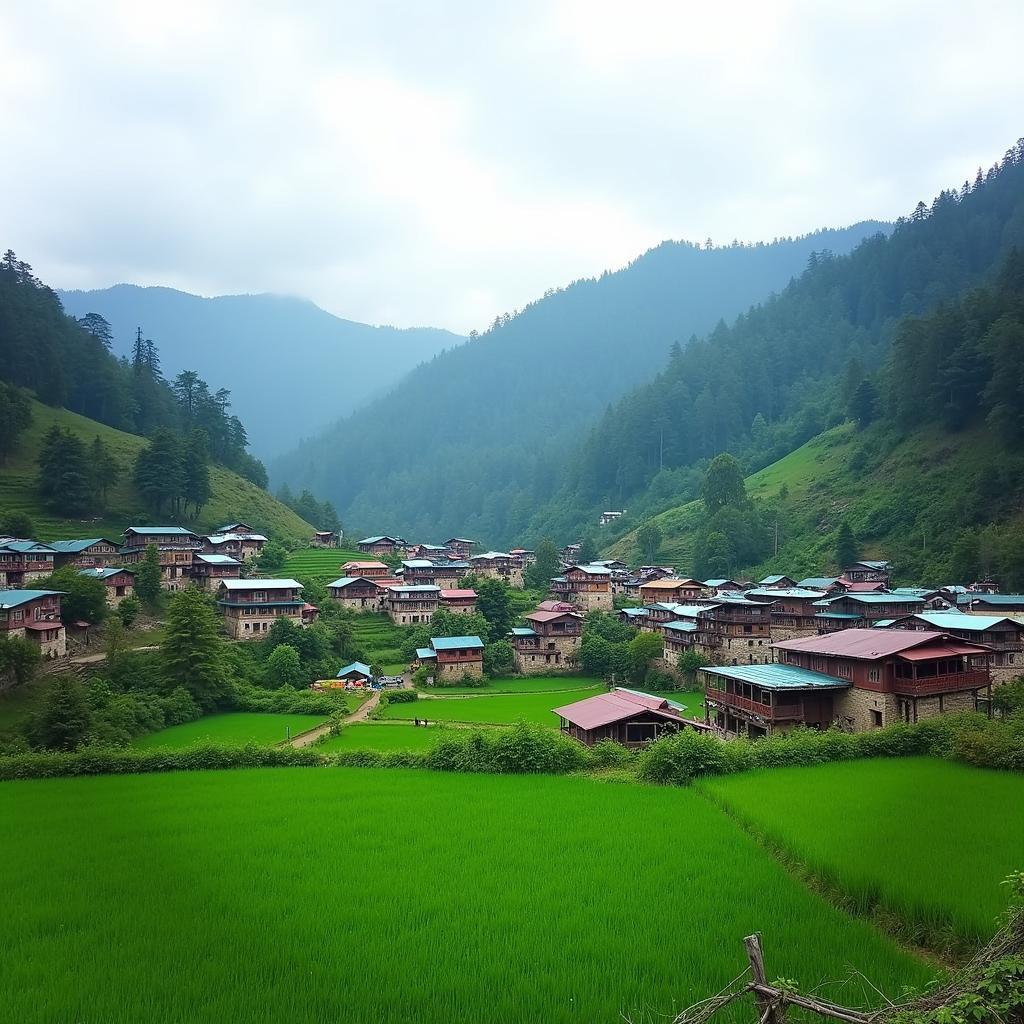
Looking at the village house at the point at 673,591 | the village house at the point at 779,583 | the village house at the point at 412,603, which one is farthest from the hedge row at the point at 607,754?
the village house at the point at 673,591

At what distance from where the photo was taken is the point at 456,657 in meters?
53.8

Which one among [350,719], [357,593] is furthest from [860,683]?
[357,593]

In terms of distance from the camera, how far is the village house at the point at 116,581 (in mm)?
50013

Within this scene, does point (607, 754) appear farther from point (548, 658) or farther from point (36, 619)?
point (548, 658)

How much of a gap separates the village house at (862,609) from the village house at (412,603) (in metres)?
33.6

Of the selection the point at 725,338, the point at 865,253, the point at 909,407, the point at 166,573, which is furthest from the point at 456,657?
the point at 865,253

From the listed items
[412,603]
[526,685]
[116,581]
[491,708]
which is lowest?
[526,685]

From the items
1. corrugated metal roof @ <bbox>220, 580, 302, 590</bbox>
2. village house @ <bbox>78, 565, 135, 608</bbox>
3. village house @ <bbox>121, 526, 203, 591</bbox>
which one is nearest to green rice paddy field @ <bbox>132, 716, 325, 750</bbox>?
corrugated metal roof @ <bbox>220, 580, 302, 590</bbox>

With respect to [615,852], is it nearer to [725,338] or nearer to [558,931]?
[558,931]

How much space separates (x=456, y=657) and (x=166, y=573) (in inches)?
1069

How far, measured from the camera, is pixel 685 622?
5541cm

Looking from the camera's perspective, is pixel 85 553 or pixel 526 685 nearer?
pixel 526 685

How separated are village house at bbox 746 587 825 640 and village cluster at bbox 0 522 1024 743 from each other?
105 millimetres

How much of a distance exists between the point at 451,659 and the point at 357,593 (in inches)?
708
